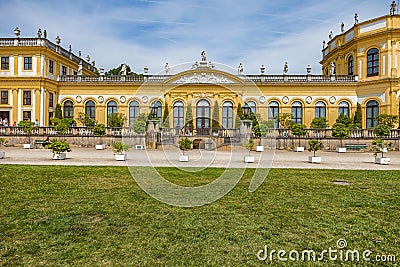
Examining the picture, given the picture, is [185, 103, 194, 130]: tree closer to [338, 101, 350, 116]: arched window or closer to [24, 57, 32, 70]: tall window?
[338, 101, 350, 116]: arched window

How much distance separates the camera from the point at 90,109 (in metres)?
38.9

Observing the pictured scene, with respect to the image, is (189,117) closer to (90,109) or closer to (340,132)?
(90,109)

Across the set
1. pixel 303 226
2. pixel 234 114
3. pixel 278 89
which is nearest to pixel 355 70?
pixel 278 89

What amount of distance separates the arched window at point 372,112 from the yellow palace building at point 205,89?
0.09 meters

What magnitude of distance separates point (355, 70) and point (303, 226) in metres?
35.2

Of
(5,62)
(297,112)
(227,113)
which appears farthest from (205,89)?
(5,62)

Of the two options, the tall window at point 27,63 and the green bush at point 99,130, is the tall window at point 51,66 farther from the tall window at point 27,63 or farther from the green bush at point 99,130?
the green bush at point 99,130

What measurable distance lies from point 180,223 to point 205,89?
32.4m

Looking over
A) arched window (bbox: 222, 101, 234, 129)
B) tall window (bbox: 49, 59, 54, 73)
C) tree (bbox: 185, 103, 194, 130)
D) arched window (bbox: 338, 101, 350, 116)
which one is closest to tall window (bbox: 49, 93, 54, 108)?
tall window (bbox: 49, 59, 54, 73)

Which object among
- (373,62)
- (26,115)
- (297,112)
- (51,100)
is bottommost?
(26,115)

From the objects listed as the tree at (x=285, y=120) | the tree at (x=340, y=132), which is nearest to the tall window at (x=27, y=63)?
the tree at (x=285, y=120)

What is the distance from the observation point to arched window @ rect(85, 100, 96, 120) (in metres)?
38.8

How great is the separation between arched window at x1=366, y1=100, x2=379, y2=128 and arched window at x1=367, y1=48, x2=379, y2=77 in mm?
2878

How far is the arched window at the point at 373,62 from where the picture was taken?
3484 cm
